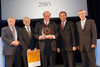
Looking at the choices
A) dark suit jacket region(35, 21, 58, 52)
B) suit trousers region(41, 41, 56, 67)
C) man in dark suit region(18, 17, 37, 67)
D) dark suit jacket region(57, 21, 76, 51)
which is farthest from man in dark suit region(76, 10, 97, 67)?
man in dark suit region(18, 17, 37, 67)

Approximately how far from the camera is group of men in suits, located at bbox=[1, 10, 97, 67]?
2.72 metres

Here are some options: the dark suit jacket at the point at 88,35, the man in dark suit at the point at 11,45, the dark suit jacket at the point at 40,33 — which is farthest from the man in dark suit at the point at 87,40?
the man in dark suit at the point at 11,45

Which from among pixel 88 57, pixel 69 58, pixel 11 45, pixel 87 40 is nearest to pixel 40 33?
pixel 11 45

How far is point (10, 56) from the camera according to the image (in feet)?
9.58

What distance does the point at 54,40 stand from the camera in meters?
2.74

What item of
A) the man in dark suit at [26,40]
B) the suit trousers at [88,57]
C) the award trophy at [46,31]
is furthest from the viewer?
the man in dark suit at [26,40]

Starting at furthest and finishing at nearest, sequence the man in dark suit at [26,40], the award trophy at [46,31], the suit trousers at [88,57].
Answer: the man in dark suit at [26,40] → the suit trousers at [88,57] → the award trophy at [46,31]

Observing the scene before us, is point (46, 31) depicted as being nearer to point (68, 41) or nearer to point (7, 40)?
point (68, 41)

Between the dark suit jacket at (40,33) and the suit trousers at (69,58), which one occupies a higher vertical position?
the dark suit jacket at (40,33)

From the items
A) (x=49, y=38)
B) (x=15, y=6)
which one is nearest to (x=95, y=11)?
(x=49, y=38)

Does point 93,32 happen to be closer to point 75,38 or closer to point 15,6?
point 75,38

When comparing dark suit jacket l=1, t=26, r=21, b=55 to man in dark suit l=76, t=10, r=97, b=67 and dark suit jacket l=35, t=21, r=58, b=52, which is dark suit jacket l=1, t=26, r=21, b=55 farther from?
man in dark suit l=76, t=10, r=97, b=67

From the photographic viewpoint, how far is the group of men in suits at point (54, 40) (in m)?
2.72

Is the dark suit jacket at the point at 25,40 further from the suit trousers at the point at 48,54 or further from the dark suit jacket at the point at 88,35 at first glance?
the dark suit jacket at the point at 88,35
